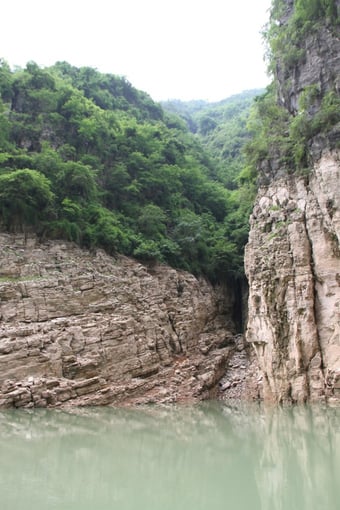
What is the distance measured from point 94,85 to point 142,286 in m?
25.6

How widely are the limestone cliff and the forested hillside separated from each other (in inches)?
243

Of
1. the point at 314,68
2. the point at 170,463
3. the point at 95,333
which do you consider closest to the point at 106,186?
the point at 95,333

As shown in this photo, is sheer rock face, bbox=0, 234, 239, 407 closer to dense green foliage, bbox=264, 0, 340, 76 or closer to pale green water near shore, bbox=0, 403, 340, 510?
pale green water near shore, bbox=0, 403, 340, 510

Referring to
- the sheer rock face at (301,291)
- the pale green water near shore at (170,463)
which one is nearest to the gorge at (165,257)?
the sheer rock face at (301,291)

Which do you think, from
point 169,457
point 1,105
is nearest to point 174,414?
point 169,457

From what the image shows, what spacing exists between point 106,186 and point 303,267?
53.3 ft

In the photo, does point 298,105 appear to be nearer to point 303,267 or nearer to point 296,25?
point 296,25

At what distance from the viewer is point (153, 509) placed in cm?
619

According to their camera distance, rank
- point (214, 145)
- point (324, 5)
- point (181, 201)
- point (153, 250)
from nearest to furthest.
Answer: point (324, 5) → point (153, 250) → point (181, 201) → point (214, 145)

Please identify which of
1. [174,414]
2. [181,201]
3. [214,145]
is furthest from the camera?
[214,145]

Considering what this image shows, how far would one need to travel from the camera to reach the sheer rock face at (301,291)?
57.0ft

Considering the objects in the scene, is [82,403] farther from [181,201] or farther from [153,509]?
[181,201]

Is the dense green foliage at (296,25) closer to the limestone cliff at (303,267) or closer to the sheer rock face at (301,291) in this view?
the limestone cliff at (303,267)

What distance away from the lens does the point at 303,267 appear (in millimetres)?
18547
